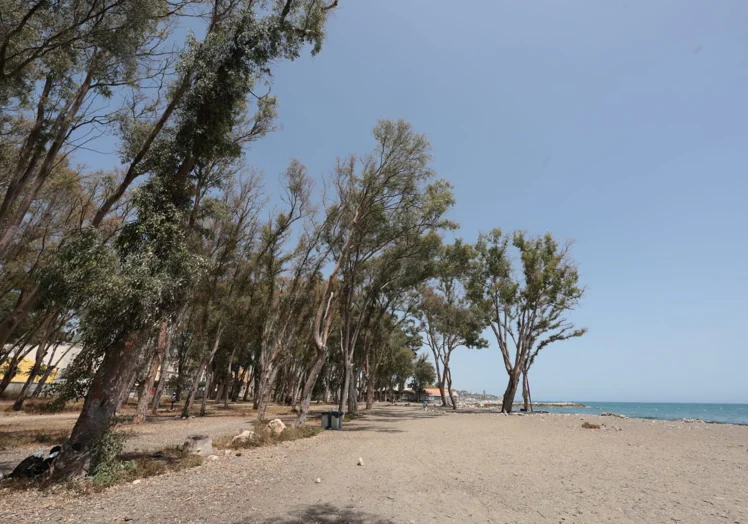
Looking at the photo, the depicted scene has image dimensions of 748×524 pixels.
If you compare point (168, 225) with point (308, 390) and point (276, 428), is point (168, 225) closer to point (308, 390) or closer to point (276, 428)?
point (276, 428)

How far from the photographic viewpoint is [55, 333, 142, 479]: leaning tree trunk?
7207 millimetres

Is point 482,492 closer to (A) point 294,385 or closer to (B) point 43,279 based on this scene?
(B) point 43,279

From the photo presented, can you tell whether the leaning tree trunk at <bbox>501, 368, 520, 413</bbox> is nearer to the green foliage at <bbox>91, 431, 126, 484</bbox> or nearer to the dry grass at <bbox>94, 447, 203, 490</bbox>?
the dry grass at <bbox>94, 447, 203, 490</bbox>

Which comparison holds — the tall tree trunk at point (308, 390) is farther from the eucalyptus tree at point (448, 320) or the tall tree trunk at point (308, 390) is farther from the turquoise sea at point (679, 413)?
the turquoise sea at point (679, 413)

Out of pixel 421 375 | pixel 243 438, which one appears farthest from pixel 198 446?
pixel 421 375

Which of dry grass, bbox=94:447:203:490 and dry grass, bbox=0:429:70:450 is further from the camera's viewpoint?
dry grass, bbox=0:429:70:450

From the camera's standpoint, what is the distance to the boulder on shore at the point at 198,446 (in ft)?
31.8

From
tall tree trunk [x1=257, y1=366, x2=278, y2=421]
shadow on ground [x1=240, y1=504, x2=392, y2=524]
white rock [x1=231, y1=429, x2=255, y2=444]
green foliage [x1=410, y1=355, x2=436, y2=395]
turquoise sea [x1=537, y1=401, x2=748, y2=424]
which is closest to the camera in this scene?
shadow on ground [x1=240, y1=504, x2=392, y2=524]

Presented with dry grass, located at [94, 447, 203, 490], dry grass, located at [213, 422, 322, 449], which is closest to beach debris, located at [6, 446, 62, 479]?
dry grass, located at [94, 447, 203, 490]

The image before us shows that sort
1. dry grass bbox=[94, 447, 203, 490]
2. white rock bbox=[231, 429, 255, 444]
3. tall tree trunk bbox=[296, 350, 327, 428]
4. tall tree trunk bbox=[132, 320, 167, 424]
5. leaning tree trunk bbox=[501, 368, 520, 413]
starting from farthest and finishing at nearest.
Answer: leaning tree trunk bbox=[501, 368, 520, 413] < tall tree trunk bbox=[132, 320, 167, 424] < tall tree trunk bbox=[296, 350, 327, 428] < white rock bbox=[231, 429, 255, 444] < dry grass bbox=[94, 447, 203, 490]

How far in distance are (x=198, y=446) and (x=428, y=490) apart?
6.41m

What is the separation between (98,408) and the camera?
7754mm

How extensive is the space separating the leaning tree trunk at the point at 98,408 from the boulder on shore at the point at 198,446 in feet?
8.23

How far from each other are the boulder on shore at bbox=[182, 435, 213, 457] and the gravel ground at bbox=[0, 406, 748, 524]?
23.1 inches
